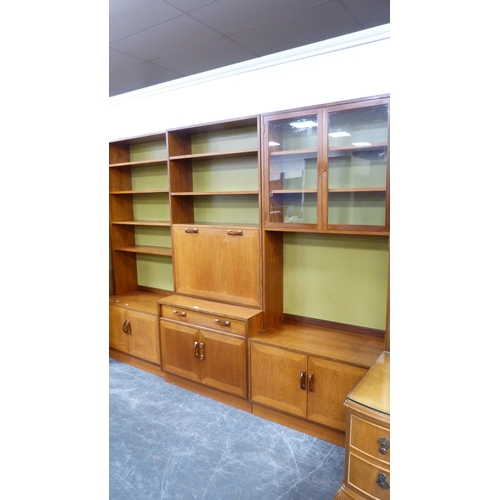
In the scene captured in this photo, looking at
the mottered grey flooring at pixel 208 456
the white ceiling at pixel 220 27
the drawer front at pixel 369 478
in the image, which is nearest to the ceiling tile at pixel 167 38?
the white ceiling at pixel 220 27

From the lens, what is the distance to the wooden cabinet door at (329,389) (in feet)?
7.29

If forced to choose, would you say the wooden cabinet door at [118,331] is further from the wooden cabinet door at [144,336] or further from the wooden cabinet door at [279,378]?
the wooden cabinet door at [279,378]

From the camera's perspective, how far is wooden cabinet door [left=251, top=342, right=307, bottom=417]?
2404 millimetres

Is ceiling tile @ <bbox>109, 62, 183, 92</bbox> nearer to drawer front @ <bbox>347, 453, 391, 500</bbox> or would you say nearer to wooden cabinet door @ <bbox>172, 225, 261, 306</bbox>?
wooden cabinet door @ <bbox>172, 225, 261, 306</bbox>

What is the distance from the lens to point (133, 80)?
10.2ft

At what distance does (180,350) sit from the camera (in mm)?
3020

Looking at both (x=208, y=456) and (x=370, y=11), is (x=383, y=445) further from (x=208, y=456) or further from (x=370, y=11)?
(x=370, y=11)

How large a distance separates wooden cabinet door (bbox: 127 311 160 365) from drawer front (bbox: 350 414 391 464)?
207 cm

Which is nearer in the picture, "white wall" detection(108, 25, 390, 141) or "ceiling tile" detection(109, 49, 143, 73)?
"white wall" detection(108, 25, 390, 141)

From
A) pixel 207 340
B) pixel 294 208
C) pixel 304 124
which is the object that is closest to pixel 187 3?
pixel 304 124

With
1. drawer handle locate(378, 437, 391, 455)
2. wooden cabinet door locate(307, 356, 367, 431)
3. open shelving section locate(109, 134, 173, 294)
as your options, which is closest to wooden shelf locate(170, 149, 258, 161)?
open shelving section locate(109, 134, 173, 294)
